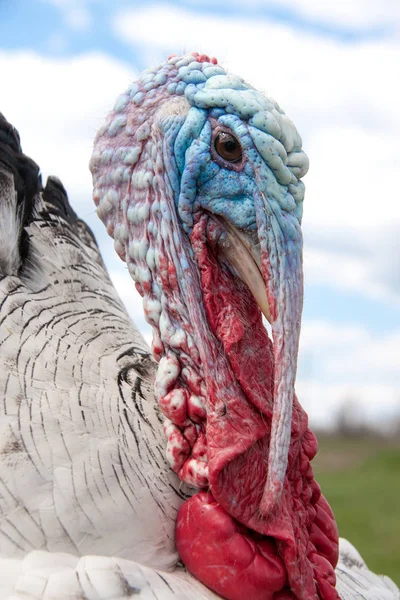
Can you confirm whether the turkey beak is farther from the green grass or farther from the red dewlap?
the green grass

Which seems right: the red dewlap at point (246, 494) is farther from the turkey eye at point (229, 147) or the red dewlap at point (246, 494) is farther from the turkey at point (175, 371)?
the turkey eye at point (229, 147)

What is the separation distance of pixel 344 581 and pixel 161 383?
48.1 inches

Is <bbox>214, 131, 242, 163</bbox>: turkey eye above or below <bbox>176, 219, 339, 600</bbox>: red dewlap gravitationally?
above

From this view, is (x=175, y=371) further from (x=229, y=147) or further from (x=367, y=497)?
(x=367, y=497)

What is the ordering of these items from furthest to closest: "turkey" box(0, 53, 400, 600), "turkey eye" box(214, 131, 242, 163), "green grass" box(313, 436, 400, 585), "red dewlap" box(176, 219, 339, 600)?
"green grass" box(313, 436, 400, 585) < "turkey eye" box(214, 131, 242, 163) < "red dewlap" box(176, 219, 339, 600) < "turkey" box(0, 53, 400, 600)

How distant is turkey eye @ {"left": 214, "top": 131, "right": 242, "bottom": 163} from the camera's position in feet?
9.21

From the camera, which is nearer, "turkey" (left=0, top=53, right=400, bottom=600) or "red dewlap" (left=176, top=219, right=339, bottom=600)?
"turkey" (left=0, top=53, right=400, bottom=600)

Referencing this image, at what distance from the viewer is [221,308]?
2.94m

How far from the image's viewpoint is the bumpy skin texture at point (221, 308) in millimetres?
2721

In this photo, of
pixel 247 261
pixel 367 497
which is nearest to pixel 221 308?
pixel 247 261

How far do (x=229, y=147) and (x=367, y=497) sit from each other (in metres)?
11.9

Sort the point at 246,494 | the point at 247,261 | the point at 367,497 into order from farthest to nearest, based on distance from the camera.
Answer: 1. the point at 367,497
2. the point at 247,261
3. the point at 246,494

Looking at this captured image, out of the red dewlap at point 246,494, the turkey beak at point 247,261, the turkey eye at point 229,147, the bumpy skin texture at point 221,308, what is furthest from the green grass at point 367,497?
the turkey eye at point 229,147

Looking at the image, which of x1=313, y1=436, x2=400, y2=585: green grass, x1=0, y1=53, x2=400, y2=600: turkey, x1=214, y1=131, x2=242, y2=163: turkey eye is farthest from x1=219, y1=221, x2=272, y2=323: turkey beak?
x1=313, y1=436, x2=400, y2=585: green grass
